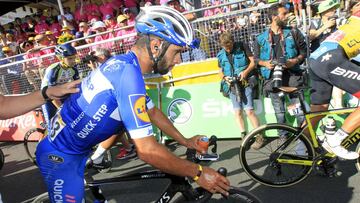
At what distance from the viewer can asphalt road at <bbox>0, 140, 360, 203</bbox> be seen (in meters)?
3.55

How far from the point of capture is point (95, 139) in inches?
81.9

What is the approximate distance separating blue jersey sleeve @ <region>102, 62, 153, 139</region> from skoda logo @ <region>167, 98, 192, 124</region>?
3962 millimetres

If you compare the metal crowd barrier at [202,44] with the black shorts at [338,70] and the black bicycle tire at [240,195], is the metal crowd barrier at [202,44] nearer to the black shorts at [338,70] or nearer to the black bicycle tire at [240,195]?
the black shorts at [338,70]

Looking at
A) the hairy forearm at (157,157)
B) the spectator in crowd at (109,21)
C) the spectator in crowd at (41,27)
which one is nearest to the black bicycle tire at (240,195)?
the hairy forearm at (157,157)

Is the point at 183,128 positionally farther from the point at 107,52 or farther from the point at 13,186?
the point at 13,186

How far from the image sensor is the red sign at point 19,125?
745 centimetres

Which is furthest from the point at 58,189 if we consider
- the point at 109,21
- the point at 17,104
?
the point at 109,21

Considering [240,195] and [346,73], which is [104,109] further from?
[346,73]

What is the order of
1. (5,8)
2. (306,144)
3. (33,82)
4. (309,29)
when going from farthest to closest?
(5,8) < (33,82) < (309,29) < (306,144)

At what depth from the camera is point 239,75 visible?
5.08 meters

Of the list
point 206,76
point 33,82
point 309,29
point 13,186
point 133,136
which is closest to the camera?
point 133,136

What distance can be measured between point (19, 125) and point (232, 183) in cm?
566

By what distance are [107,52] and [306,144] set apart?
4.29 m

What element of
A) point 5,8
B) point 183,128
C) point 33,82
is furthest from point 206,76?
point 5,8
